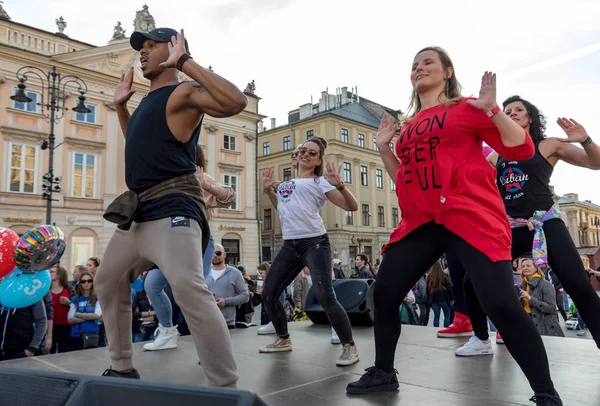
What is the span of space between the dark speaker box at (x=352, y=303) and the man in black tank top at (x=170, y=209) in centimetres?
336

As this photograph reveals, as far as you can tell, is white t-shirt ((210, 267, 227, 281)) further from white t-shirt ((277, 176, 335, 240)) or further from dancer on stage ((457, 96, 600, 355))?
dancer on stage ((457, 96, 600, 355))

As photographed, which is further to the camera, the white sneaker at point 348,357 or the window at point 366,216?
the window at point 366,216

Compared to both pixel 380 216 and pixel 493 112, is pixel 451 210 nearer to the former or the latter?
pixel 493 112

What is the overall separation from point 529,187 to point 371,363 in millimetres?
1834

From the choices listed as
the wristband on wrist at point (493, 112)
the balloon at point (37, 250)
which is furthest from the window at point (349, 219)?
the wristband on wrist at point (493, 112)

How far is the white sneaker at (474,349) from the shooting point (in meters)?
3.89

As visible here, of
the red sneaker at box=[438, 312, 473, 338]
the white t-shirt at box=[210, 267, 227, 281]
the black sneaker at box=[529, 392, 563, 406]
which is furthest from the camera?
the white t-shirt at box=[210, 267, 227, 281]

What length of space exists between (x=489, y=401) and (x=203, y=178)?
234 centimetres

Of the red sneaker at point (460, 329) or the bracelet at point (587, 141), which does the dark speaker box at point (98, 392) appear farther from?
the red sneaker at point (460, 329)

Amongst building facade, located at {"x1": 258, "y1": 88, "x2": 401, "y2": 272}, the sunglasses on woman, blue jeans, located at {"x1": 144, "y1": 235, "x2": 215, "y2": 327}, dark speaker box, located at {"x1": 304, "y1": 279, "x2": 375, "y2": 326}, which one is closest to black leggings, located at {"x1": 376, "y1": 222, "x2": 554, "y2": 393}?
the sunglasses on woman

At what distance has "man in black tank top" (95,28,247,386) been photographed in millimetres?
2480

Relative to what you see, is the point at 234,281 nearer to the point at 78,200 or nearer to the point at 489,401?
the point at 489,401

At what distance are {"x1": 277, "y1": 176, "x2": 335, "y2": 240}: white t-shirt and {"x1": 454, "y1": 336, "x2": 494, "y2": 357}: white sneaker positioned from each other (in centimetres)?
152

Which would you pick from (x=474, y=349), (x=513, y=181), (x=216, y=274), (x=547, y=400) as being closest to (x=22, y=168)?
(x=216, y=274)
